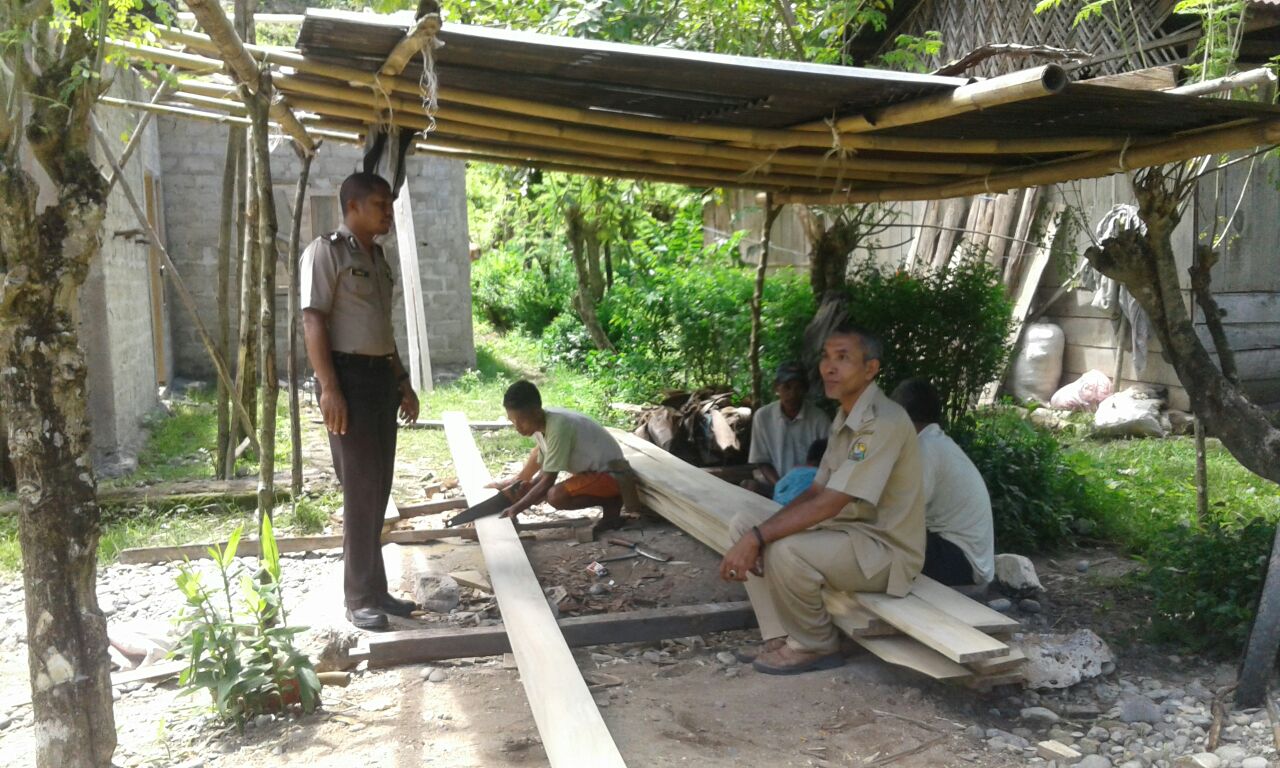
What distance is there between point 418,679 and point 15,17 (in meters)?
2.69

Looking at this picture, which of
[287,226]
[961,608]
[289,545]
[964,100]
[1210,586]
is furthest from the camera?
[287,226]

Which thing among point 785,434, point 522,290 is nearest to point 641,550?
point 785,434

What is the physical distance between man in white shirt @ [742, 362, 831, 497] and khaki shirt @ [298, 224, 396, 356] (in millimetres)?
2853

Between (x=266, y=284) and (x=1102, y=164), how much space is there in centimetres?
417

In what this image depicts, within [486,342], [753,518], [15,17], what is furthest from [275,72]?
[486,342]

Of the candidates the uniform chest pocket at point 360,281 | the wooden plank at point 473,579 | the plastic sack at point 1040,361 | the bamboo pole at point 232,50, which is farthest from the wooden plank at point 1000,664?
the plastic sack at point 1040,361

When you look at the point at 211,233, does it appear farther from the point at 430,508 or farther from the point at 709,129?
the point at 709,129

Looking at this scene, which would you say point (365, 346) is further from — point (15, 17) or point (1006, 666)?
point (1006, 666)

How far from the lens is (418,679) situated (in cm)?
429

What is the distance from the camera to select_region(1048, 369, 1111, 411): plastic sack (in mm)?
9906

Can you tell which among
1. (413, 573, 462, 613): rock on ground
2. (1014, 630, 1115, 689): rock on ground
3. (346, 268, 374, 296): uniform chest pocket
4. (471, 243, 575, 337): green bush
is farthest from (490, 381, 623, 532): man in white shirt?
(471, 243, 575, 337): green bush

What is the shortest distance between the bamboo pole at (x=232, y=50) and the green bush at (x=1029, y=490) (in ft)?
14.3

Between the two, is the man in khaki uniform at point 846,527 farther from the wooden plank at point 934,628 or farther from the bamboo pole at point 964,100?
the bamboo pole at point 964,100

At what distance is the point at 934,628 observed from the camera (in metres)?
3.78
